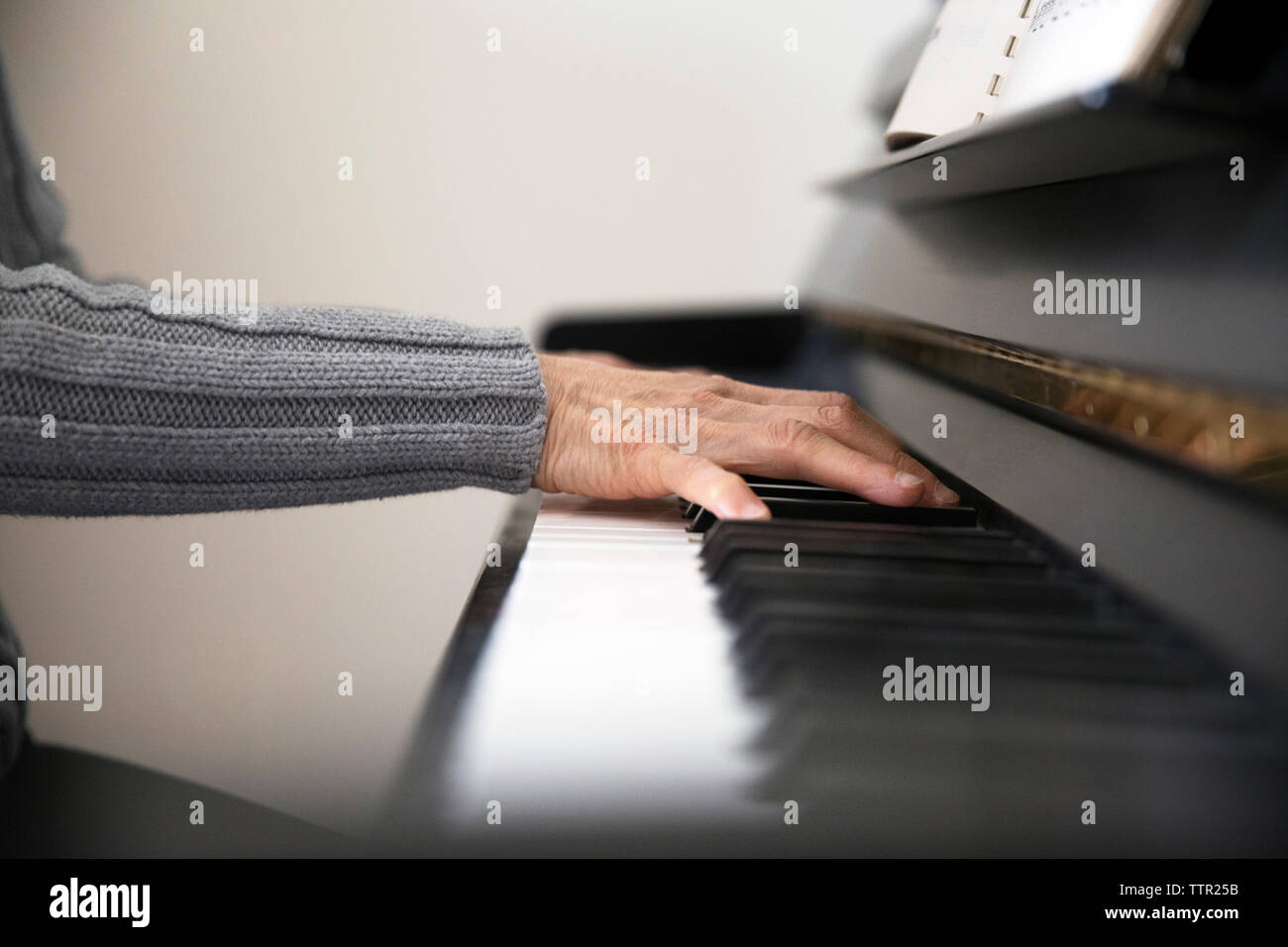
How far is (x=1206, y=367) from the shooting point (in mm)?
424

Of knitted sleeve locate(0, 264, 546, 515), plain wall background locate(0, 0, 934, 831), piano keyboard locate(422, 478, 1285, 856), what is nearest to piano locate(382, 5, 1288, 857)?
piano keyboard locate(422, 478, 1285, 856)

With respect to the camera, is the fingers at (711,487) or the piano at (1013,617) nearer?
the piano at (1013,617)

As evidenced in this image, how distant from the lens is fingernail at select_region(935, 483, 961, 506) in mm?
617

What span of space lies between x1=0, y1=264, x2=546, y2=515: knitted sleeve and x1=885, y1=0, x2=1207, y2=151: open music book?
0.38 metres

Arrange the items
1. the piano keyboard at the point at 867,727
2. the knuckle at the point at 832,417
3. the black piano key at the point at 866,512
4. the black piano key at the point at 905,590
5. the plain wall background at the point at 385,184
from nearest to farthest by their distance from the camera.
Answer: the piano keyboard at the point at 867,727 < the black piano key at the point at 905,590 < the black piano key at the point at 866,512 < the knuckle at the point at 832,417 < the plain wall background at the point at 385,184

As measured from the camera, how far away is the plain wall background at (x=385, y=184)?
2387 mm

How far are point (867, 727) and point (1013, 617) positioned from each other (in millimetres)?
113

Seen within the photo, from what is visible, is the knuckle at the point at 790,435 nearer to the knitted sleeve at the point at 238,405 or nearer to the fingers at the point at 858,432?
the fingers at the point at 858,432

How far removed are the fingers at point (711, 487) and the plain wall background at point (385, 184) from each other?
175 centimetres

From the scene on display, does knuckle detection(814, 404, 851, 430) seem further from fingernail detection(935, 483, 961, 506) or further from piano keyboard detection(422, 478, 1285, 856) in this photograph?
piano keyboard detection(422, 478, 1285, 856)

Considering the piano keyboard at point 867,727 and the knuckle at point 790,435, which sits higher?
the knuckle at point 790,435

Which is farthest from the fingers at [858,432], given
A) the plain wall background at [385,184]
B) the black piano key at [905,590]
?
the plain wall background at [385,184]

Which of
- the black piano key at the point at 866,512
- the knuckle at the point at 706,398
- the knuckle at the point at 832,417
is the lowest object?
the black piano key at the point at 866,512

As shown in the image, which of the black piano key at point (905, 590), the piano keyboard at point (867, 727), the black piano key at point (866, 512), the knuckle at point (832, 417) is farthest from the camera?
the knuckle at point (832, 417)
